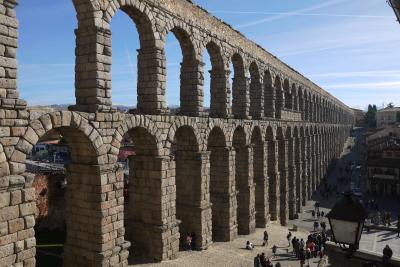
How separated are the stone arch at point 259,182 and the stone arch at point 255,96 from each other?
1479mm

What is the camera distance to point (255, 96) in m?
27.0

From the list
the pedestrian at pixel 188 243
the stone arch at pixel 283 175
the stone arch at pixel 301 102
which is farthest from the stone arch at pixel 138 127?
the stone arch at pixel 301 102

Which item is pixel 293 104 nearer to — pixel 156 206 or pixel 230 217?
pixel 230 217

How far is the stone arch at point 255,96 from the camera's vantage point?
1058 inches

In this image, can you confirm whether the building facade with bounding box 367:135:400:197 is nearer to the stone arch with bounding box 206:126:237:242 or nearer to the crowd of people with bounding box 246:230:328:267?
the crowd of people with bounding box 246:230:328:267

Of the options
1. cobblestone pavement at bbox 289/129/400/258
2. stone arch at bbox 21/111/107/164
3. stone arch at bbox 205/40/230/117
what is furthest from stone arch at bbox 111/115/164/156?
cobblestone pavement at bbox 289/129/400/258

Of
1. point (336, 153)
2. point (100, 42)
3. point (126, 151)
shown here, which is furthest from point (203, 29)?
point (336, 153)

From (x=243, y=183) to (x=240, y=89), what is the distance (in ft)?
19.6

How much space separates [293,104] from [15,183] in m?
32.4

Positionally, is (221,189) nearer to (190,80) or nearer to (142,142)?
(190,80)

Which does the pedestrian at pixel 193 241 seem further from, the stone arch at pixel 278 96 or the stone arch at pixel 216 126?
the stone arch at pixel 278 96

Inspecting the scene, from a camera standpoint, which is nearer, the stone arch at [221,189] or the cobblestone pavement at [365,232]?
the stone arch at [221,189]

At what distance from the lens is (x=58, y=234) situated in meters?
22.9

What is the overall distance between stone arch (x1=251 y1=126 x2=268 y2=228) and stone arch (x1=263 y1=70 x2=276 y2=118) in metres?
3.75
